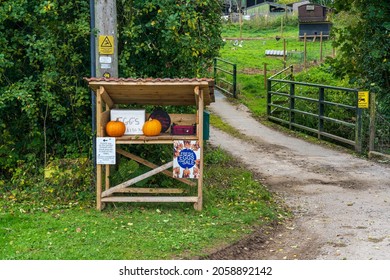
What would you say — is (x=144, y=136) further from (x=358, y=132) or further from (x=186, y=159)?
(x=358, y=132)

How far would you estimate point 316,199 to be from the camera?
9984mm

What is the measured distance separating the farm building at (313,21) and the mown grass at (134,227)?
1255 inches

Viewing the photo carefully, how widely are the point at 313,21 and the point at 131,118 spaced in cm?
3321

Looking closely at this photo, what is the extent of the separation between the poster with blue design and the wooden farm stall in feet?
0.14

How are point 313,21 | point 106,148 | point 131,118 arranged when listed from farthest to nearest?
point 313,21
point 131,118
point 106,148

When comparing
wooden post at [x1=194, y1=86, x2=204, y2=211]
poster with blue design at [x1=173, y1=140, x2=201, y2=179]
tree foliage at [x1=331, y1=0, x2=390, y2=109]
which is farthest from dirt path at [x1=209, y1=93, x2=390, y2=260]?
tree foliage at [x1=331, y1=0, x2=390, y2=109]

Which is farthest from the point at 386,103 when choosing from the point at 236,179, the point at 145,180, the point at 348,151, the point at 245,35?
the point at 245,35

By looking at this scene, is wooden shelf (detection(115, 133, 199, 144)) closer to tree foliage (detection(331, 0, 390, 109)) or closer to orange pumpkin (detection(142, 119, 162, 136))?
orange pumpkin (detection(142, 119, 162, 136))

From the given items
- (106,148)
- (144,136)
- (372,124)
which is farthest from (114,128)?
(372,124)

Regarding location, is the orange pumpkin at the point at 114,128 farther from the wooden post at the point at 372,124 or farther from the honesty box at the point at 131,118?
the wooden post at the point at 372,124

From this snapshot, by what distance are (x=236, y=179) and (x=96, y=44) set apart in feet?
10.8

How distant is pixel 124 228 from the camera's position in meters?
7.70

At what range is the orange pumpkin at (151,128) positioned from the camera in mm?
8695

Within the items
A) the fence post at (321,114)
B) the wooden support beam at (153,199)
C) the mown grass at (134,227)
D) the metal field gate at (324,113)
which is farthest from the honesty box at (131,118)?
the fence post at (321,114)
